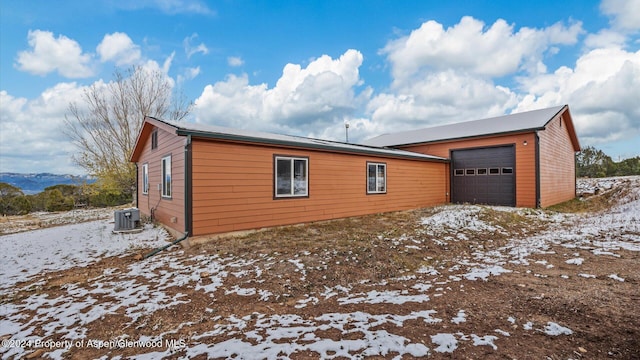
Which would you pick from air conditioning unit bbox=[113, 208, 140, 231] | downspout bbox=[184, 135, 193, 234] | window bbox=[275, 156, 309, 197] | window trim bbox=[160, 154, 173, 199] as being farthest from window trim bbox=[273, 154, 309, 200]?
air conditioning unit bbox=[113, 208, 140, 231]

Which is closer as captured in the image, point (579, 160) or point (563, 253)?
A: point (563, 253)

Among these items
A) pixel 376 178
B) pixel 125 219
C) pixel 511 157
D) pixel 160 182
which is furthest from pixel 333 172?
pixel 511 157

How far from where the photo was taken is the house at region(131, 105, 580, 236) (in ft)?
21.8

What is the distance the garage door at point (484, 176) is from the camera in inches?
483

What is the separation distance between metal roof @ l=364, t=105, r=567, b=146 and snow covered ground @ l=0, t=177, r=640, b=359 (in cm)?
650

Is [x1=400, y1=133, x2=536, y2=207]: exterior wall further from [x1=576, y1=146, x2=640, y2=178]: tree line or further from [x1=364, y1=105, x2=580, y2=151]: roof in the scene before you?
[x1=576, y1=146, x2=640, y2=178]: tree line

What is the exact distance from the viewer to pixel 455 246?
613 cm

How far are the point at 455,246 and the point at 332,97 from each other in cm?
1428

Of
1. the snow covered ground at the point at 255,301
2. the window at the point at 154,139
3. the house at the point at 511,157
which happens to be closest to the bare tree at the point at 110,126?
the window at the point at 154,139

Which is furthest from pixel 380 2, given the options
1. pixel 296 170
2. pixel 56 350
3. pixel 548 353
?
pixel 56 350

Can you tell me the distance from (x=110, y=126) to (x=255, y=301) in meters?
18.0

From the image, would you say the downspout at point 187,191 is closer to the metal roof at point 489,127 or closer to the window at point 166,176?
the window at point 166,176

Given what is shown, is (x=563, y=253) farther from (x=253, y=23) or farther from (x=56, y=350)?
(x=253, y=23)

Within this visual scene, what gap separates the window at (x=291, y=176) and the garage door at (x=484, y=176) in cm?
910
